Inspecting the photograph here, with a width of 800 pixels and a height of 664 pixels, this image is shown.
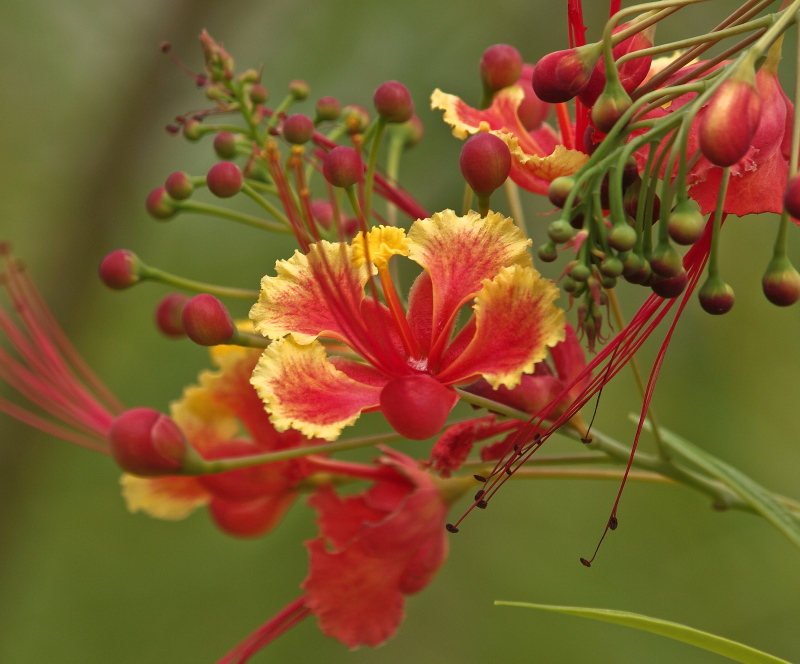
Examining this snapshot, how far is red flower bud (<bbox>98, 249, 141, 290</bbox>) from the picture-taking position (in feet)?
3.34

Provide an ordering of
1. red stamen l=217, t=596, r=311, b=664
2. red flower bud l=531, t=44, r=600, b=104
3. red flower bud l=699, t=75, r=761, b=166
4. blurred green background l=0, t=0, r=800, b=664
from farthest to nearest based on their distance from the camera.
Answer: blurred green background l=0, t=0, r=800, b=664, red stamen l=217, t=596, r=311, b=664, red flower bud l=531, t=44, r=600, b=104, red flower bud l=699, t=75, r=761, b=166

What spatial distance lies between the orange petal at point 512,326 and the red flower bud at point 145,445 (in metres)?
0.30

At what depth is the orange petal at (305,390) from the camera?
2.49 feet

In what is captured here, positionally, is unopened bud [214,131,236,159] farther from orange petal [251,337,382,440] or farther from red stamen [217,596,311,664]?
red stamen [217,596,311,664]

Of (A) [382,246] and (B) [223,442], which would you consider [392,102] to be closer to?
(A) [382,246]

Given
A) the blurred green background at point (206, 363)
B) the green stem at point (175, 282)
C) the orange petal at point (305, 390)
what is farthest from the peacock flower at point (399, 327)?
the blurred green background at point (206, 363)

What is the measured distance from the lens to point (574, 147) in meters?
0.86

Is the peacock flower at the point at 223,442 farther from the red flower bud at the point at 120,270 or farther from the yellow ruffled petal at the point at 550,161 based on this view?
the yellow ruffled petal at the point at 550,161

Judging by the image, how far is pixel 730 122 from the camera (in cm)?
59

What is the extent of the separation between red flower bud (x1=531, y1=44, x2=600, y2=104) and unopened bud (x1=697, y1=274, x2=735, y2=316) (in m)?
0.18

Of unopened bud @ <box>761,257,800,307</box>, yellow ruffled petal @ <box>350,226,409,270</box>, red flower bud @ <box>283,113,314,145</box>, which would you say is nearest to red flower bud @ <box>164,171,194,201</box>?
red flower bud @ <box>283,113,314,145</box>

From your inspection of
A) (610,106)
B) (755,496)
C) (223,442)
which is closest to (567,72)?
(610,106)

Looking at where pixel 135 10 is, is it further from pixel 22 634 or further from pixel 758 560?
pixel 758 560

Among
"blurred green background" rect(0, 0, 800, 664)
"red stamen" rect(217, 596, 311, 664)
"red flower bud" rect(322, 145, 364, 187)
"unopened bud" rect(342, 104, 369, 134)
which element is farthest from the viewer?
"blurred green background" rect(0, 0, 800, 664)
